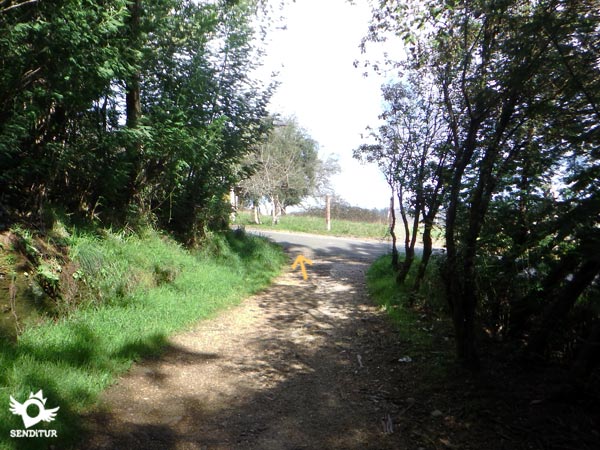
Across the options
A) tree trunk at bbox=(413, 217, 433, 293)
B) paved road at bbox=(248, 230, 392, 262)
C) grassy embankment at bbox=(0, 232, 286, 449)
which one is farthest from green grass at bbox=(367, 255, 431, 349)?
paved road at bbox=(248, 230, 392, 262)

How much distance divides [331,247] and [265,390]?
1295cm

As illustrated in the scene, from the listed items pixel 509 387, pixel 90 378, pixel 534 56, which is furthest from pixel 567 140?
pixel 90 378

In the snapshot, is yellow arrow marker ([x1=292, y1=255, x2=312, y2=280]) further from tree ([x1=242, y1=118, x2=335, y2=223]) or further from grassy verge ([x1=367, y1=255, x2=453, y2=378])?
tree ([x1=242, y1=118, x2=335, y2=223])

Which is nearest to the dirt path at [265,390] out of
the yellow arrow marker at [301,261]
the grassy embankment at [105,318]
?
the grassy embankment at [105,318]

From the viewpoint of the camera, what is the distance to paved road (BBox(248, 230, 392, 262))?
1534 centimetres

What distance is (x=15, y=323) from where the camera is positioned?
434 centimetres

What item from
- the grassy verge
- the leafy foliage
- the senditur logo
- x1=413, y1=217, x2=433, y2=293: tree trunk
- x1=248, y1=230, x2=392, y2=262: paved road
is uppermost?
the leafy foliage

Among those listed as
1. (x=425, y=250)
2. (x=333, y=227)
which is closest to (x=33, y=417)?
(x=425, y=250)

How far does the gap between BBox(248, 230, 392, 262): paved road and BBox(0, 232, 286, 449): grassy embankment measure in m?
5.74

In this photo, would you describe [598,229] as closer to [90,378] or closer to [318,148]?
[90,378]

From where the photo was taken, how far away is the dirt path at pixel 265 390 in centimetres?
353

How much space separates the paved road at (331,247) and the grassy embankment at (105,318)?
18.8 ft

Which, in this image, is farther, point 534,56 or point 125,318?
point 125,318

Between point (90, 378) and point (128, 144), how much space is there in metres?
4.32
